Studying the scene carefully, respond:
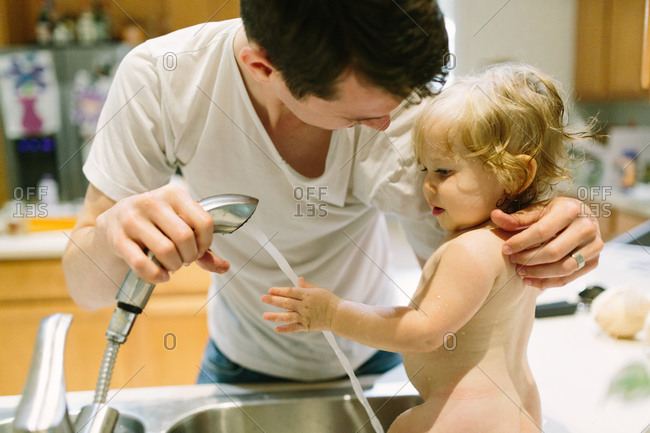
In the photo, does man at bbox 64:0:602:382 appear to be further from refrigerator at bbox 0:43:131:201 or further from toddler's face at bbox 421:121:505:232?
refrigerator at bbox 0:43:131:201

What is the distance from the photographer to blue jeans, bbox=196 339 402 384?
3.09 feet

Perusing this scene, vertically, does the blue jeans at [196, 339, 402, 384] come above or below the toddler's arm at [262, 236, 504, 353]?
below

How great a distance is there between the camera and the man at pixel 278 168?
0.52 metres

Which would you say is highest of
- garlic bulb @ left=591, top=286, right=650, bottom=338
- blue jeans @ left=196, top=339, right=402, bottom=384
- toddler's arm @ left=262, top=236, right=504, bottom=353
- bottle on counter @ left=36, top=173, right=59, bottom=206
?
toddler's arm @ left=262, top=236, right=504, bottom=353

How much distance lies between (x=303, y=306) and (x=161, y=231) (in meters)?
0.18

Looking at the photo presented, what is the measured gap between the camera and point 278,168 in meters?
0.78

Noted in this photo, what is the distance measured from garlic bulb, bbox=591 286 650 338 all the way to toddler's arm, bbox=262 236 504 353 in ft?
1.43

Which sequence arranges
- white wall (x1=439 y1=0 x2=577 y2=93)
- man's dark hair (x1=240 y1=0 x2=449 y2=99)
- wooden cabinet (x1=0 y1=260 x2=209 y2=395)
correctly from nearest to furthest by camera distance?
man's dark hair (x1=240 y1=0 x2=449 y2=99) < wooden cabinet (x1=0 y1=260 x2=209 y2=395) < white wall (x1=439 y1=0 x2=577 y2=93)

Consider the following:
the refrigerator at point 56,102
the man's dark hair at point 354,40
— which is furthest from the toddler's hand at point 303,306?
the refrigerator at point 56,102

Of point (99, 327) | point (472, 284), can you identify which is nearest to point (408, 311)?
point (472, 284)

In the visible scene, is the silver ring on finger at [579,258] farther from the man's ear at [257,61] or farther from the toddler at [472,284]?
the man's ear at [257,61]

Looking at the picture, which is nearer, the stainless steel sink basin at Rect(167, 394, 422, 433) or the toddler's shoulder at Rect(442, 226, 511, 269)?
the toddler's shoulder at Rect(442, 226, 511, 269)

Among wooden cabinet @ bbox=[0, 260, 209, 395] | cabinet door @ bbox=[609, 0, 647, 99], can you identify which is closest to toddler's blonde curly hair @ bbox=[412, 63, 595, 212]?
wooden cabinet @ bbox=[0, 260, 209, 395]

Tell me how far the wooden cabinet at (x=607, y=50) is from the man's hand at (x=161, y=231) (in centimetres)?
252
